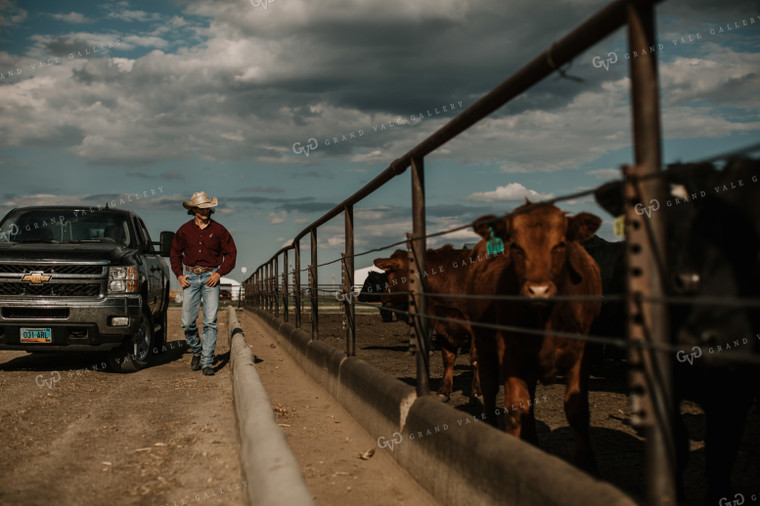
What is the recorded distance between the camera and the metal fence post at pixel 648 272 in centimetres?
200

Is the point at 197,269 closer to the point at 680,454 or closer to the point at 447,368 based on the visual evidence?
the point at 447,368

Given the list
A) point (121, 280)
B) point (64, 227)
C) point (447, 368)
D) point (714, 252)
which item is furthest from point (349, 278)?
point (64, 227)

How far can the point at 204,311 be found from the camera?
8.89m

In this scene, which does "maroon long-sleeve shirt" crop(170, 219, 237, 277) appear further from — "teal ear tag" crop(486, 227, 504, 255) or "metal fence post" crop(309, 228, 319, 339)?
A: "teal ear tag" crop(486, 227, 504, 255)

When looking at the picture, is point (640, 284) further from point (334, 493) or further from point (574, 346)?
point (334, 493)

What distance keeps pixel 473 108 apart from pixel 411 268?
4.44 ft

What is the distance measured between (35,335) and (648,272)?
813 cm

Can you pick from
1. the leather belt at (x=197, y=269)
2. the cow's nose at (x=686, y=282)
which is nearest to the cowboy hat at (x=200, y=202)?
the leather belt at (x=197, y=269)

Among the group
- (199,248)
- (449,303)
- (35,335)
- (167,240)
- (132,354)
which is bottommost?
(132,354)

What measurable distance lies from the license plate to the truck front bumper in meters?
0.02

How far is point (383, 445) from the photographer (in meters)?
4.70

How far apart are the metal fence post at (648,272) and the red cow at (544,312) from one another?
1.34m

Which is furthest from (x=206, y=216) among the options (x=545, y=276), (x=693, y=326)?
(x=693, y=326)

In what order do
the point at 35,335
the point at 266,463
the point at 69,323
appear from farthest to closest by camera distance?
the point at 69,323 → the point at 35,335 → the point at 266,463
